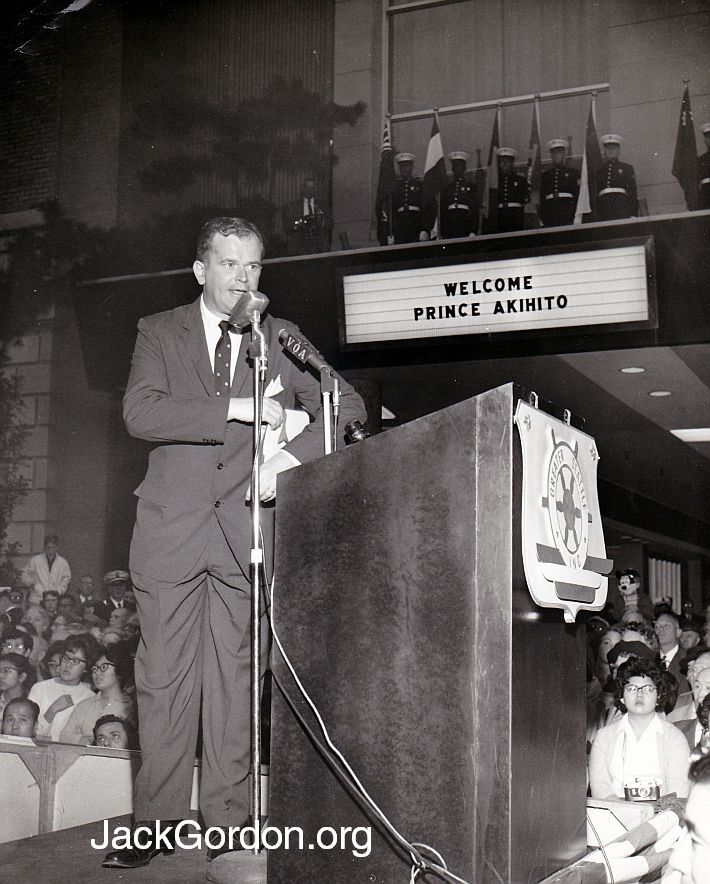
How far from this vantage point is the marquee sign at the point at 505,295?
15.8ft

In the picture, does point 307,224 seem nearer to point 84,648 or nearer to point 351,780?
point 84,648

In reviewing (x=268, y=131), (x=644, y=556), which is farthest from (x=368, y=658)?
(x=644, y=556)

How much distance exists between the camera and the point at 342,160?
5898 mm

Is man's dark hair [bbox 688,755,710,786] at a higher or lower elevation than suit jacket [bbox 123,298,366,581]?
lower

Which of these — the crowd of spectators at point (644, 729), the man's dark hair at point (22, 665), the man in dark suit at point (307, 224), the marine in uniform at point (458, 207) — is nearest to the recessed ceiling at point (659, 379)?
the marine in uniform at point (458, 207)

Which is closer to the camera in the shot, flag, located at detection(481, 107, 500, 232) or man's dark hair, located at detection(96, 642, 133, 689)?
man's dark hair, located at detection(96, 642, 133, 689)

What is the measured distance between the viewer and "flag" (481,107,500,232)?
5.33 m

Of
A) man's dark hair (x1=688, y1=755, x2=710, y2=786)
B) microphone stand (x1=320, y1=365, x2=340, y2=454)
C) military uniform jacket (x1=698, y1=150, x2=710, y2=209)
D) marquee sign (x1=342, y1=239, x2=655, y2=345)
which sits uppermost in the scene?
military uniform jacket (x1=698, y1=150, x2=710, y2=209)

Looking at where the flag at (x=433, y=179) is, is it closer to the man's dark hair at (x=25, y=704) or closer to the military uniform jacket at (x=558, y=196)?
the military uniform jacket at (x=558, y=196)

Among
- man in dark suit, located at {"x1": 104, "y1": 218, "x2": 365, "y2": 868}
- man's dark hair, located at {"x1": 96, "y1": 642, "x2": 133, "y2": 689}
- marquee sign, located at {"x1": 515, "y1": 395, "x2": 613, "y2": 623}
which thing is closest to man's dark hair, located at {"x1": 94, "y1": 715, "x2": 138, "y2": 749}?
man's dark hair, located at {"x1": 96, "y1": 642, "x2": 133, "y2": 689}

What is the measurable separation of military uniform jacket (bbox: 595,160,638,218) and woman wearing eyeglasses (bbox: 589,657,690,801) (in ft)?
8.99

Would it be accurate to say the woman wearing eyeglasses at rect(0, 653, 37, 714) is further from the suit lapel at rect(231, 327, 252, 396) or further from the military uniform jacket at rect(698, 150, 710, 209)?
the military uniform jacket at rect(698, 150, 710, 209)

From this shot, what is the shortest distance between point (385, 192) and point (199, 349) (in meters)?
3.95

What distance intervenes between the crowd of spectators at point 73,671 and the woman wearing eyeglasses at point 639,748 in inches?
70.4
